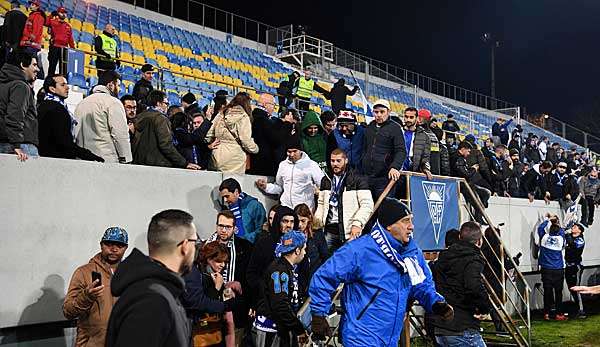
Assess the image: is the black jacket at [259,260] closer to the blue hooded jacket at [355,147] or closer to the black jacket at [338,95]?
the blue hooded jacket at [355,147]

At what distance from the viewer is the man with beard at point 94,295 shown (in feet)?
16.2

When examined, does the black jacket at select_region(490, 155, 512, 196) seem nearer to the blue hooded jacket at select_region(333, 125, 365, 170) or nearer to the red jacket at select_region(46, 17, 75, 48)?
the blue hooded jacket at select_region(333, 125, 365, 170)

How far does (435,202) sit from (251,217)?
3.43 meters

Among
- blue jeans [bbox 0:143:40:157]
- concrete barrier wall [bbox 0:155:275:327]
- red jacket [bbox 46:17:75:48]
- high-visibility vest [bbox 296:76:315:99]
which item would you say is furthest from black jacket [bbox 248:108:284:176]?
high-visibility vest [bbox 296:76:315:99]

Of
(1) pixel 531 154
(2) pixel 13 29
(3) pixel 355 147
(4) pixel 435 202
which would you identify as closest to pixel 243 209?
(3) pixel 355 147

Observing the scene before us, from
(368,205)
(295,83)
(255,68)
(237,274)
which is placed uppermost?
(255,68)

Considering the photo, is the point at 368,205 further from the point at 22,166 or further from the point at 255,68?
the point at 255,68

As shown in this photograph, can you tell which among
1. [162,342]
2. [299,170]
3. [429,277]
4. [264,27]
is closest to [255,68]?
[264,27]

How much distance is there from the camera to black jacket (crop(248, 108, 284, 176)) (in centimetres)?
845

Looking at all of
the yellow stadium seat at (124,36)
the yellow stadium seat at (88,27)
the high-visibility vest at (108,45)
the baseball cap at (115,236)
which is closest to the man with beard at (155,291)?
the baseball cap at (115,236)

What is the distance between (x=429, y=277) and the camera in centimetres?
486

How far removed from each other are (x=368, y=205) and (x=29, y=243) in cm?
357

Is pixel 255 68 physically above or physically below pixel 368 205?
above

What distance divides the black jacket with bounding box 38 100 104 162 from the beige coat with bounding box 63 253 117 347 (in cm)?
167
